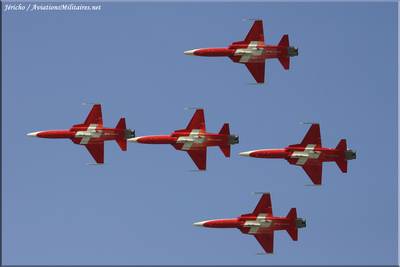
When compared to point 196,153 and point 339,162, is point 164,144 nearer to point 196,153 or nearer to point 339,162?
point 196,153

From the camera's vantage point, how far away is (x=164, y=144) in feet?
523

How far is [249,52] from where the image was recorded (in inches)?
6289

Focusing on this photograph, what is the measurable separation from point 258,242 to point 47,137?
17858 mm

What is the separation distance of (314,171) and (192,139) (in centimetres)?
957

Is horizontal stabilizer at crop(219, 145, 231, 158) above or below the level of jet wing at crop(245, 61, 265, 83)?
below

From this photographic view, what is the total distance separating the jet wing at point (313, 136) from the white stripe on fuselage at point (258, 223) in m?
6.32

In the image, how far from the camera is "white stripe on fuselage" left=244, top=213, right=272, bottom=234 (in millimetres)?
158500

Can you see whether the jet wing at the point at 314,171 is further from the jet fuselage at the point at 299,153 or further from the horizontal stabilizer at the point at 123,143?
the horizontal stabilizer at the point at 123,143

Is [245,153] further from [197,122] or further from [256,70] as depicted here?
[256,70]

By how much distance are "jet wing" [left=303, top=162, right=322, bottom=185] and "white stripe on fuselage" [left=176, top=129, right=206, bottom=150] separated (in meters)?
8.16

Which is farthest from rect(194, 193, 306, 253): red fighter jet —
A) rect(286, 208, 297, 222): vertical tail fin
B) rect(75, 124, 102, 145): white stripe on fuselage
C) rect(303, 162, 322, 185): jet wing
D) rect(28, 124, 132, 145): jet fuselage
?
rect(75, 124, 102, 145): white stripe on fuselage

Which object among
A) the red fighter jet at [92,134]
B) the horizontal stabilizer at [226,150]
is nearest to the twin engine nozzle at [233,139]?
the horizontal stabilizer at [226,150]

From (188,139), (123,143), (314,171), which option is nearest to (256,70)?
(188,139)

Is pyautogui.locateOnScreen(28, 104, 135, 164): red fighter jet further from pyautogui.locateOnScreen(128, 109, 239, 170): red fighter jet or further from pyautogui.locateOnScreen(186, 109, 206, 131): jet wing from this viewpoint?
pyautogui.locateOnScreen(186, 109, 206, 131): jet wing
